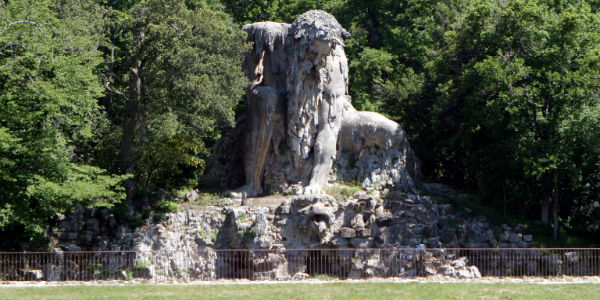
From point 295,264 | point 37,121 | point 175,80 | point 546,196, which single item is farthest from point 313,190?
point 37,121

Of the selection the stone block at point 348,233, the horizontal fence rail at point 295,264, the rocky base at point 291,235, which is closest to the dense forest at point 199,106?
the rocky base at point 291,235

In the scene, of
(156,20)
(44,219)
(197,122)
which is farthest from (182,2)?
(44,219)

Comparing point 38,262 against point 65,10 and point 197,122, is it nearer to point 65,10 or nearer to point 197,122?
point 197,122

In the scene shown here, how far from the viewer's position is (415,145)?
3753cm

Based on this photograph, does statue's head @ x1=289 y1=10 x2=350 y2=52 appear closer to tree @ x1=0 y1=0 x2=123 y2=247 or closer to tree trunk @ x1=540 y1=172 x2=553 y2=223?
tree @ x1=0 y1=0 x2=123 y2=247

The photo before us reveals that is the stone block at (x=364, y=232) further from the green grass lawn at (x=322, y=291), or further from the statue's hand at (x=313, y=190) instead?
the green grass lawn at (x=322, y=291)

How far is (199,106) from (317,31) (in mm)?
5597

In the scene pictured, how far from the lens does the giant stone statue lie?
31.6m

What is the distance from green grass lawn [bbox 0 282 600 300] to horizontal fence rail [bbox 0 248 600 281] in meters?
3.56

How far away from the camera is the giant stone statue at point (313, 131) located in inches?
1246

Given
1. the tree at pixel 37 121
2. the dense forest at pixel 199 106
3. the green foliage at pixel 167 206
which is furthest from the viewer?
the green foliage at pixel 167 206

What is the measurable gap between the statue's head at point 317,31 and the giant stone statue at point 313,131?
4cm

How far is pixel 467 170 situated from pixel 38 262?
65.1 ft

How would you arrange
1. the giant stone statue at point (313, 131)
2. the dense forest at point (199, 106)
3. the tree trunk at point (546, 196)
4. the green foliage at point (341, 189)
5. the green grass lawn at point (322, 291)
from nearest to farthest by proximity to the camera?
the green grass lawn at point (322, 291), the dense forest at point (199, 106), the green foliage at point (341, 189), the tree trunk at point (546, 196), the giant stone statue at point (313, 131)
